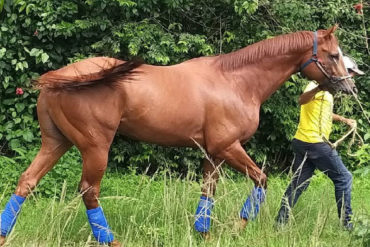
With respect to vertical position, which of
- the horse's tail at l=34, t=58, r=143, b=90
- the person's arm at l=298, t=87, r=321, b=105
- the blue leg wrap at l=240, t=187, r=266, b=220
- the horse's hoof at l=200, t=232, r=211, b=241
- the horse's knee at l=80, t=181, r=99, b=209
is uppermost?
the horse's tail at l=34, t=58, r=143, b=90

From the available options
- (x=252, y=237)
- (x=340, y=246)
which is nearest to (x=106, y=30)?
(x=252, y=237)

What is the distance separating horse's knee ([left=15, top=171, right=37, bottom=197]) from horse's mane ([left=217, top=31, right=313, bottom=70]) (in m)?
1.75

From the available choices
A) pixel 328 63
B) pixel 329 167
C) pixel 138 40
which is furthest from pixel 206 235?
pixel 138 40

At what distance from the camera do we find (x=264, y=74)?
4.00m

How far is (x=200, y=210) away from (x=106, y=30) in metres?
3.07

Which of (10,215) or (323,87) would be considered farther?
(323,87)

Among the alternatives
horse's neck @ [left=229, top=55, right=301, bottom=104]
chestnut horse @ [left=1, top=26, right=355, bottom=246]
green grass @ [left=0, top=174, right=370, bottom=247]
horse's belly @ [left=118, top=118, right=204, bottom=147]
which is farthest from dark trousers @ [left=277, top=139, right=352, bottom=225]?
horse's belly @ [left=118, top=118, right=204, bottom=147]

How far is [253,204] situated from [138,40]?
2.80 m

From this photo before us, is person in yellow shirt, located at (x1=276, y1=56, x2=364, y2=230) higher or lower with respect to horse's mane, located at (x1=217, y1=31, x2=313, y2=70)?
lower

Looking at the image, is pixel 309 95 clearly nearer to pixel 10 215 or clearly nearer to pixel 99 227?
pixel 99 227

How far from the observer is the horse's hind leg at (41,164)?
3500 mm

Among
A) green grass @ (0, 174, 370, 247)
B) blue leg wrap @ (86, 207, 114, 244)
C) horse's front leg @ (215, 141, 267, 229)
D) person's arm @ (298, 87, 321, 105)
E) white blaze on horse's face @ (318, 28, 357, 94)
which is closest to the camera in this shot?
green grass @ (0, 174, 370, 247)

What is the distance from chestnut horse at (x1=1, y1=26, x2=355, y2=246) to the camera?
11.3ft

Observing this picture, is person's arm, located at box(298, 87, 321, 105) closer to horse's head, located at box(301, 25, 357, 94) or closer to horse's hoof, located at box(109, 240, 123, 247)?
horse's head, located at box(301, 25, 357, 94)
